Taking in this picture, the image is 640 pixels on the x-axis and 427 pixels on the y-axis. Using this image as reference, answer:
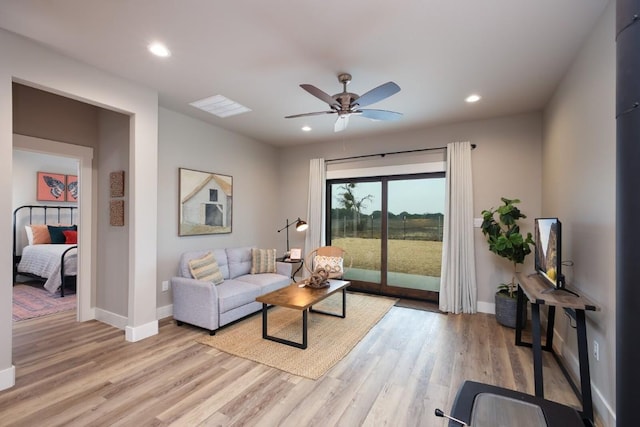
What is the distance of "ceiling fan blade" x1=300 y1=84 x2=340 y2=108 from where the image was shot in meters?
2.31

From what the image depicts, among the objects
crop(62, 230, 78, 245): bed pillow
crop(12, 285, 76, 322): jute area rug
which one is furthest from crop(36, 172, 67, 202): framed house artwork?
crop(12, 285, 76, 322): jute area rug

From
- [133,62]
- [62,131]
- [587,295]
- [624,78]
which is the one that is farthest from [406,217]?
[62,131]

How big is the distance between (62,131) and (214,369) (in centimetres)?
328

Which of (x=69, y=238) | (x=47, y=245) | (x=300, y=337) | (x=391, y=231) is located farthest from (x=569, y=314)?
(x=69, y=238)

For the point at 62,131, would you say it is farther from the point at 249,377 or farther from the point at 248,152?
the point at 249,377

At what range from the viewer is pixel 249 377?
2.45 metres

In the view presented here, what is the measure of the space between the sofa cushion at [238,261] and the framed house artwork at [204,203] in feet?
1.41

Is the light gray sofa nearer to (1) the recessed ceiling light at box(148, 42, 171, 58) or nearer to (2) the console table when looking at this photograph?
(1) the recessed ceiling light at box(148, 42, 171, 58)

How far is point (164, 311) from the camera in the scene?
3.79 m

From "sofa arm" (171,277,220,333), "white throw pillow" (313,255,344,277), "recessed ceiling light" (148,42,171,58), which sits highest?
"recessed ceiling light" (148,42,171,58)

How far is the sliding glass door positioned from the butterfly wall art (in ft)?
19.7

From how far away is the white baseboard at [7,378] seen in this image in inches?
87.3

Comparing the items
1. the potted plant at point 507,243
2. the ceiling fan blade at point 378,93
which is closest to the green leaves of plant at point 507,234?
the potted plant at point 507,243

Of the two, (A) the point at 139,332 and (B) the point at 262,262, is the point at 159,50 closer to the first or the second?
(A) the point at 139,332
